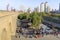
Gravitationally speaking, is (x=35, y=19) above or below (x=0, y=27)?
below

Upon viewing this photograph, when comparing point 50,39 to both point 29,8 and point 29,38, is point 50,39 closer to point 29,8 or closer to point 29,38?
point 29,38

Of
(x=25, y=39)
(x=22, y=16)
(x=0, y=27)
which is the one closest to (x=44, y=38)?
(x=25, y=39)

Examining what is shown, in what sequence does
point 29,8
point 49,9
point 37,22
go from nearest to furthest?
1. point 37,22
2. point 29,8
3. point 49,9

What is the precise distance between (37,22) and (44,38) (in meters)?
5.81

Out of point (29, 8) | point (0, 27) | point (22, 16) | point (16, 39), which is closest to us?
point (0, 27)

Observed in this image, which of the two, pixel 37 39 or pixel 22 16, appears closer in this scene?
pixel 37 39

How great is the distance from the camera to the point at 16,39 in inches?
576

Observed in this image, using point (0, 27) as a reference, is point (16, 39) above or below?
below

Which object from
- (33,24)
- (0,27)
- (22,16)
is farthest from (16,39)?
(22,16)

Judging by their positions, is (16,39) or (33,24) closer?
(16,39)

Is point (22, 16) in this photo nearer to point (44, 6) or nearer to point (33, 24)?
point (33, 24)

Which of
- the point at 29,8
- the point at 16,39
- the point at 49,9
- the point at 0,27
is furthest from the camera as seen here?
the point at 49,9

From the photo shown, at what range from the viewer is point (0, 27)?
541cm

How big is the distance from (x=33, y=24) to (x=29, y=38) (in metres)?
5.95
